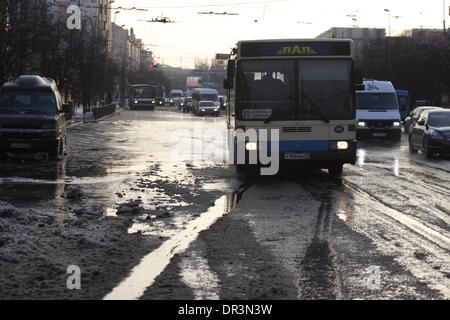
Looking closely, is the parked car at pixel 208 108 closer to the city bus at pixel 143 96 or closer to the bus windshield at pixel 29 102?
the city bus at pixel 143 96

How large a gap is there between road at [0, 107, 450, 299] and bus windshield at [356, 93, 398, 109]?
14086 mm

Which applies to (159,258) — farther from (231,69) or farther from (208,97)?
(208,97)

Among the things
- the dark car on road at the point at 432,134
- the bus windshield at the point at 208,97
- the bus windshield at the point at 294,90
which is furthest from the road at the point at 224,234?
the bus windshield at the point at 208,97

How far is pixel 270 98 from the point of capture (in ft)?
49.1

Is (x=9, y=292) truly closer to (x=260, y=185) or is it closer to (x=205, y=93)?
(x=260, y=185)

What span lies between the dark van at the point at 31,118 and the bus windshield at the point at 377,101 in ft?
48.2

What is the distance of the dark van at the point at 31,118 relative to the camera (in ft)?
62.0

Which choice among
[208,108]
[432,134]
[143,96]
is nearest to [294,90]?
[432,134]

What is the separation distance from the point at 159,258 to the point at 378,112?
79.7ft

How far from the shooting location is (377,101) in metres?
30.7

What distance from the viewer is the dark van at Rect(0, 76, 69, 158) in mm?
18891

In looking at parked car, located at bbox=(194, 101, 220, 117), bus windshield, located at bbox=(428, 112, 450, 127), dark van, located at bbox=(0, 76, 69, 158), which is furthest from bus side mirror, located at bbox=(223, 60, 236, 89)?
parked car, located at bbox=(194, 101, 220, 117)

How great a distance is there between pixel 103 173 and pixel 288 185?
461 cm

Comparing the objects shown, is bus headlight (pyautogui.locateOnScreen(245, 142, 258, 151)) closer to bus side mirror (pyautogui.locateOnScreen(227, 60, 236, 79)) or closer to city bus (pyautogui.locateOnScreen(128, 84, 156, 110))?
bus side mirror (pyautogui.locateOnScreen(227, 60, 236, 79))
